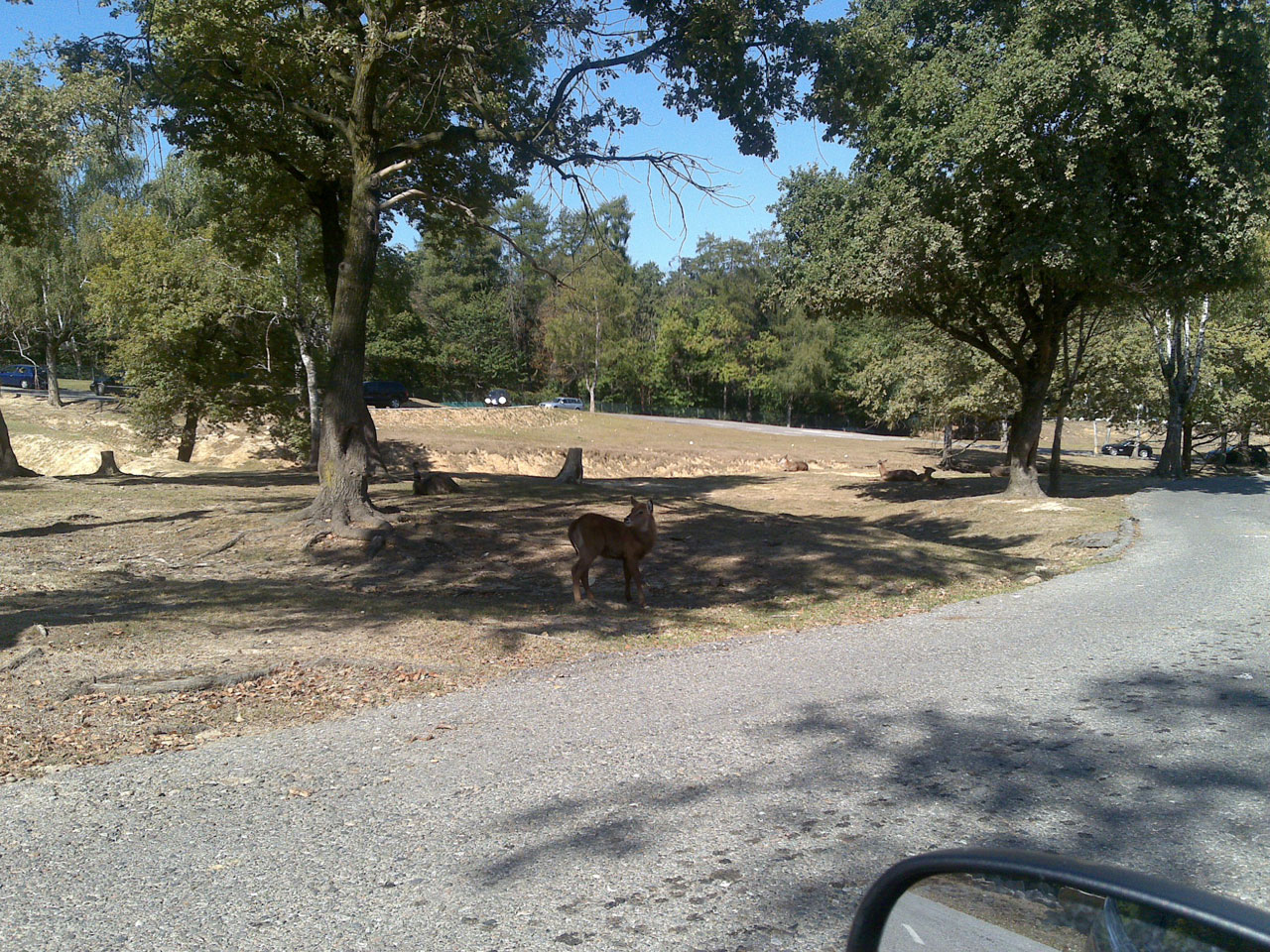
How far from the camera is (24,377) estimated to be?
2662 inches

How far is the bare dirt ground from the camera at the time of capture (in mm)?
6883

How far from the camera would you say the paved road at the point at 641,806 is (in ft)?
12.2

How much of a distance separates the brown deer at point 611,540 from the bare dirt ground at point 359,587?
430 millimetres

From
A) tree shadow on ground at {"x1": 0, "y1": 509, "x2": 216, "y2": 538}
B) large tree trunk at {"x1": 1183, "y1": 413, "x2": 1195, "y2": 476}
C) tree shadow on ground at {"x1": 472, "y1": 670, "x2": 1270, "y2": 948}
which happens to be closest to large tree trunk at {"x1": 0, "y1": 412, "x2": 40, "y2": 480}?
tree shadow on ground at {"x1": 0, "y1": 509, "x2": 216, "y2": 538}

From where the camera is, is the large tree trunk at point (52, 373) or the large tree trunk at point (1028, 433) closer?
the large tree trunk at point (1028, 433)

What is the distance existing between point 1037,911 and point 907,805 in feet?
10.4

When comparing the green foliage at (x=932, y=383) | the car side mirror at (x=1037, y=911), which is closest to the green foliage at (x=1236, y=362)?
the green foliage at (x=932, y=383)

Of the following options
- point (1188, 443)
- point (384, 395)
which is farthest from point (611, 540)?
point (384, 395)

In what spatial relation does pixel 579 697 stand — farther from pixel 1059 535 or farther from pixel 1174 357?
pixel 1174 357

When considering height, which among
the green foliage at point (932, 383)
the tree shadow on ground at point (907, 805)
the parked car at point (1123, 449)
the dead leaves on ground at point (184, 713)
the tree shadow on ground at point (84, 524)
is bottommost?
the dead leaves on ground at point (184, 713)

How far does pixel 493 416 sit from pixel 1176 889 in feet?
Answer: 183

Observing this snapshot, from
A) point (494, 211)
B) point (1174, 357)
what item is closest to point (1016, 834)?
point (494, 211)

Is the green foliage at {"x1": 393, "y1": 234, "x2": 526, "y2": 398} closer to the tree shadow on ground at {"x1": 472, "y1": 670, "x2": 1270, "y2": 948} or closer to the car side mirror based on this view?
the tree shadow on ground at {"x1": 472, "y1": 670, "x2": 1270, "y2": 948}

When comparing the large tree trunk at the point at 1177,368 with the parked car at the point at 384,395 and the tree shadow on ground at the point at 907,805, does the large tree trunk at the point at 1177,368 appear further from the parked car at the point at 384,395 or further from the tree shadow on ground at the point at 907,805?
the parked car at the point at 384,395
